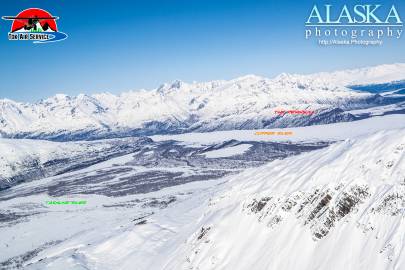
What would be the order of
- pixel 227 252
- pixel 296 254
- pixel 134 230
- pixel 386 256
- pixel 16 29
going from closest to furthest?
1. pixel 386 256
2. pixel 296 254
3. pixel 227 252
4. pixel 134 230
5. pixel 16 29

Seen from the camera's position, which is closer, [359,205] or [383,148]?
[359,205]

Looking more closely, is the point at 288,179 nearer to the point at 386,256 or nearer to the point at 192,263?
the point at 192,263

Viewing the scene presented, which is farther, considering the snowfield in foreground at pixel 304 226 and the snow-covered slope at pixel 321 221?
the snowfield in foreground at pixel 304 226

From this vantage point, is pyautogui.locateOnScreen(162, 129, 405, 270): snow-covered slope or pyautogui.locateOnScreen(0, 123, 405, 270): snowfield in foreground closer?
pyautogui.locateOnScreen(162, 129, 405, 270): snow-covered slope

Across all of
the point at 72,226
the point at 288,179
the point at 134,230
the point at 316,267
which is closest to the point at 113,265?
the point at 134,230

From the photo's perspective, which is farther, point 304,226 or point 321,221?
point 304,226

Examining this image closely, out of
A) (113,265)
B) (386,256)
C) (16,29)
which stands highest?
(16,29)

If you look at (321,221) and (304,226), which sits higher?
(321,221)

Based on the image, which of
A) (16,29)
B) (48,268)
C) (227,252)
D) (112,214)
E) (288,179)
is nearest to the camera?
(227,252)
